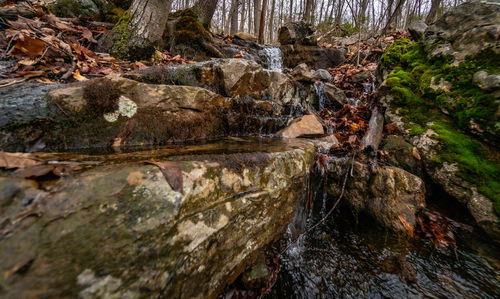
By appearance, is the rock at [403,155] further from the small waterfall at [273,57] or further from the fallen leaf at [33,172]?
the small waterfall at [273,57]

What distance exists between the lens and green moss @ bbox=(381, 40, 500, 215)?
2.47 meters

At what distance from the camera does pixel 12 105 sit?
172 centimetres

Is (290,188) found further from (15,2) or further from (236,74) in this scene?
(15,2)

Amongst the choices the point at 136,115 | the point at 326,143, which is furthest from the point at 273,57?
the point at 136,115

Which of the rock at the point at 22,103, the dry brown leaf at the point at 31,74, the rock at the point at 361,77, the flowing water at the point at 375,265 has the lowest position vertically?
the flowing water at the point at 375,265

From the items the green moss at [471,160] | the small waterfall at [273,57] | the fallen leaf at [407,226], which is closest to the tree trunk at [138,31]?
the small waterfall at [273,57]

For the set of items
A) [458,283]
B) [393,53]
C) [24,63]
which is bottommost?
[458,283]

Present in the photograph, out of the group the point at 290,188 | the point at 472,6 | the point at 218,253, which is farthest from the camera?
the point at 472,6

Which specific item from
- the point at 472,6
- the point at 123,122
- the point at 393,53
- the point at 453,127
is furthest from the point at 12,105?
the point at 472,6

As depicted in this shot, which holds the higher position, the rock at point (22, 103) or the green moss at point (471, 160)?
the rock at point (22, 103)

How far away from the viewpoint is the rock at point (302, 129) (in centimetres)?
349

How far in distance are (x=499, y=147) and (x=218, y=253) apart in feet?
12.7

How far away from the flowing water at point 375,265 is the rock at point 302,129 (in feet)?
4.86

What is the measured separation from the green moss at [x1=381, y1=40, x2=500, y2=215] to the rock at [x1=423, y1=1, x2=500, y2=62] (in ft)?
0.57
